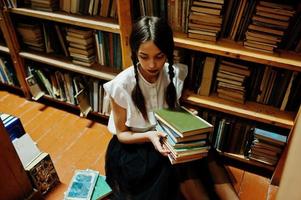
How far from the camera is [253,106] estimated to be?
151 cm

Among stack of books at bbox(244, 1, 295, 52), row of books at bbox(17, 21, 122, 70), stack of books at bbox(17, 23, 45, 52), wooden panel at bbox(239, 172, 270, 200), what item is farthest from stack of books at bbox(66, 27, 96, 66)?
wooden panel at bbox(239, 172, 270, 200)

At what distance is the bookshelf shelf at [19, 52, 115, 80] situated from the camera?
1837 millimetres

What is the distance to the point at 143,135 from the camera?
142cm

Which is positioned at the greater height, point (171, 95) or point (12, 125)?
point (171, 95)

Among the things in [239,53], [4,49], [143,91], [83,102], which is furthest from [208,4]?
[4,49]

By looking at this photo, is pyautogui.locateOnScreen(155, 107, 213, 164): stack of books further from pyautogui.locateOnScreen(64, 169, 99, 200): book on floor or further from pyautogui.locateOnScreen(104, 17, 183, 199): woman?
pyautogui.locateOnScreen(64, 169, 99, 200): book on floor

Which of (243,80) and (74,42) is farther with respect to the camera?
(74,42)

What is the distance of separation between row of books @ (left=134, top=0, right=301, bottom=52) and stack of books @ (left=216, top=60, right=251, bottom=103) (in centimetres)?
13

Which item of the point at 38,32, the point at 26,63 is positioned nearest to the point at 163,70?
the point at 38,32

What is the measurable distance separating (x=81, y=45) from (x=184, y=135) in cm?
97

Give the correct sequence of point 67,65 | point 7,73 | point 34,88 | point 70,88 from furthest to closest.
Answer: point 7,73, point 34,88, point 70,88, point 67,65

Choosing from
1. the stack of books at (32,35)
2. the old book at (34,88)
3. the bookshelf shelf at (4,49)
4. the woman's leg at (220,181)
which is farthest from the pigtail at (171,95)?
the bookshelf shelf at (4,49)

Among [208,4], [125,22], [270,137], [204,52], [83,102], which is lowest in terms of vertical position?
[83,102]

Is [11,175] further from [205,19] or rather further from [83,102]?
[205,19]
